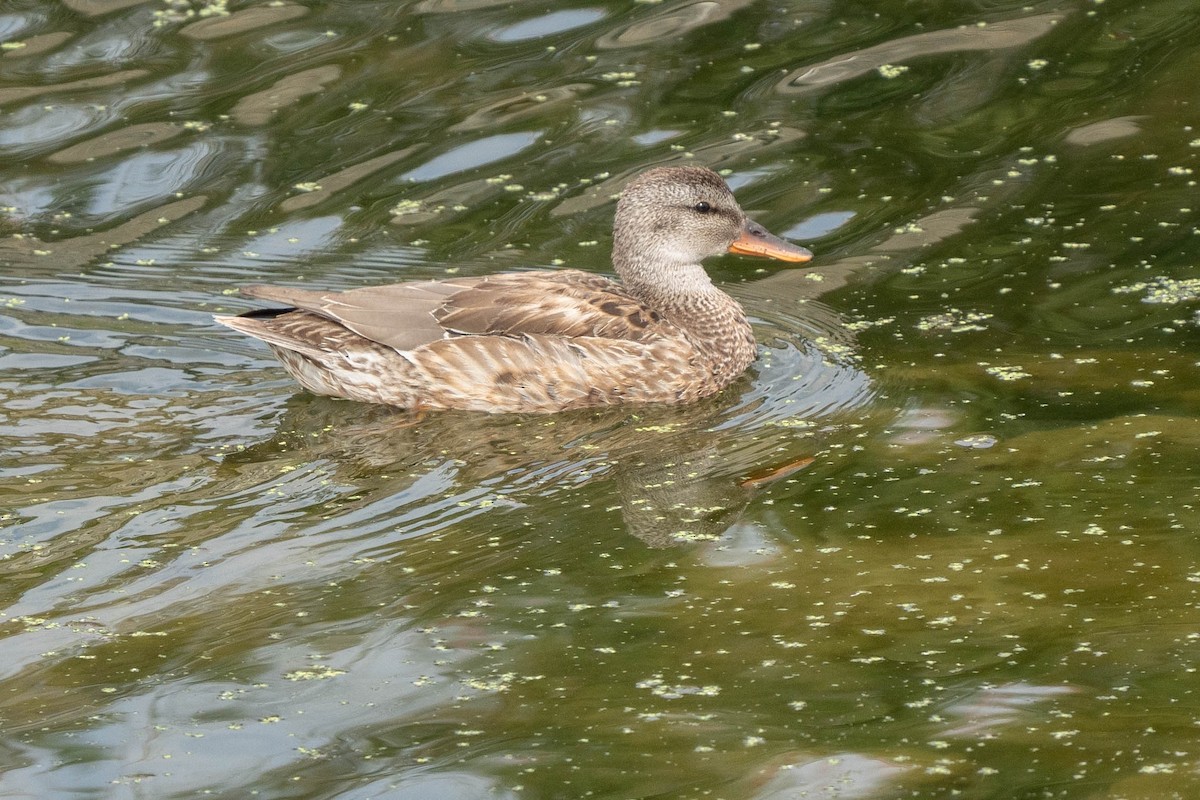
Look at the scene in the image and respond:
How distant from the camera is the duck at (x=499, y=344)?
8023 mm

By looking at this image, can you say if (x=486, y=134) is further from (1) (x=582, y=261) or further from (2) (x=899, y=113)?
(2) (x=899, y=113)

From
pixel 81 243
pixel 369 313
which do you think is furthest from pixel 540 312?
pixel 81 243

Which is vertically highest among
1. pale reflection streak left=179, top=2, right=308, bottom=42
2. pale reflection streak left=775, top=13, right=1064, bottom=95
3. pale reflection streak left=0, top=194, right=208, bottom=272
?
pale reflection streak left=179, top=2, right=308, bottom=42

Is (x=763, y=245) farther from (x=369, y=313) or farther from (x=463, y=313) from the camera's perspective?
(x=369, y=313)

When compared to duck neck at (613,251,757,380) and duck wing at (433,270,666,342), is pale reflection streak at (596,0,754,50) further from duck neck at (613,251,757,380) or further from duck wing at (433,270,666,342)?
duck wing at (433,270,666,342)

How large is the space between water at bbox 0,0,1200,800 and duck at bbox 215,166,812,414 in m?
0.17

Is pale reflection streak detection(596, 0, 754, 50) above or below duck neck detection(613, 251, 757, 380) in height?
above

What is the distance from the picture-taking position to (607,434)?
759 centimetres

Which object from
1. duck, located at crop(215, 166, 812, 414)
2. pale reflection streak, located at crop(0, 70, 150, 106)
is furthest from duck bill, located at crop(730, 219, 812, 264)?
pale reflection streak, located at crop(0, 70, 150, 106)

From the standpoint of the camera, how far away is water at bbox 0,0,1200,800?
473 centimetres

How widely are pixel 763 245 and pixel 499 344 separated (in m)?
1.54

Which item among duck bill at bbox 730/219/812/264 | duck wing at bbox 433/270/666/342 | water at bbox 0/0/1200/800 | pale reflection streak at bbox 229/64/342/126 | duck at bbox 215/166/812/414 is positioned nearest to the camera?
water at bbox 0/0/1200/800

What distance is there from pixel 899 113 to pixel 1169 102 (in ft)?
5.28

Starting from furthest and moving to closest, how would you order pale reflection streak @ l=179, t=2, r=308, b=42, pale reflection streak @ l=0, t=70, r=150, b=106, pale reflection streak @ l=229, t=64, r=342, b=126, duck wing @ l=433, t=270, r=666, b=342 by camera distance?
pale reflection streak @ l=179, t=2, r=308, b=42 < pale reflection streak @ l=0, t=70, r=150, b=106 < pale reflection streak @ l=229, t=64, r=342, b=126 < duck wing @ l=433, t=270, r=666, b=342
